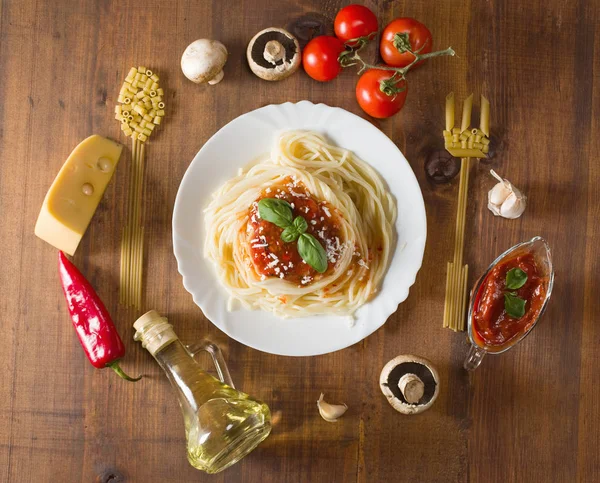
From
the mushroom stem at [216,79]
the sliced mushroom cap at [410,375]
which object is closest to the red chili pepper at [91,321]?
the mushroom stem at [216,79]

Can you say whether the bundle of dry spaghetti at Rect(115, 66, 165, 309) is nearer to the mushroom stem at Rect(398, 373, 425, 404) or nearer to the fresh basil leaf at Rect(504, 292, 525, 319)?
the mushroom stem at Rect(398, 373, 425, 404)

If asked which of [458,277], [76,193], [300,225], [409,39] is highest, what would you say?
[409,39]

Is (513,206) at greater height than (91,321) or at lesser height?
greater

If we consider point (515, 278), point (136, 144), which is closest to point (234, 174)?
point (136, 144)

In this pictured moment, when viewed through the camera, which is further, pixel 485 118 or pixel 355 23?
pixel 485 118

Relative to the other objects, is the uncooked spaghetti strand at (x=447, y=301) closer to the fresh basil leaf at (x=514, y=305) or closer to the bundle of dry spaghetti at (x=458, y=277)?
the bundle of dry spaghetti at (x=458, y=277)

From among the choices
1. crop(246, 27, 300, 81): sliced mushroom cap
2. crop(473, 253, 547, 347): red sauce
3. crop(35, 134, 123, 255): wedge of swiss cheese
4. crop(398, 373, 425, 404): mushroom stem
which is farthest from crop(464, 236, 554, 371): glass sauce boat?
crop(35, 134, 123, 255): wedge of swiss cheese

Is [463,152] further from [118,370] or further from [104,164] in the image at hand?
[118,370]
